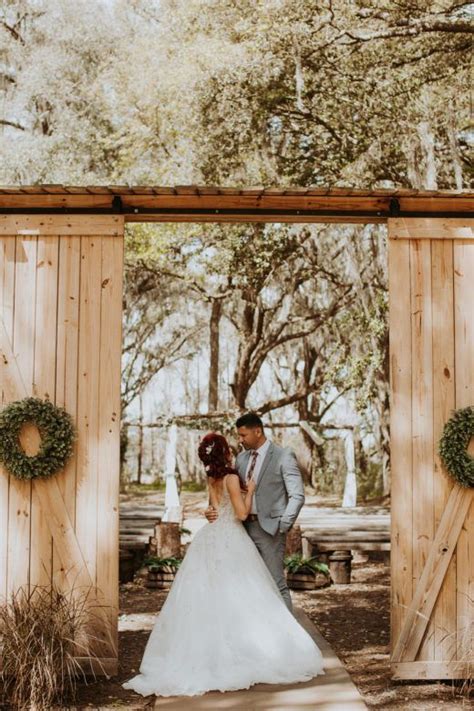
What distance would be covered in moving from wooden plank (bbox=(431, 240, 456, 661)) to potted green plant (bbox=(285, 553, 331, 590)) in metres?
4.04

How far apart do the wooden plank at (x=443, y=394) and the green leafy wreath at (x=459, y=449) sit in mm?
83

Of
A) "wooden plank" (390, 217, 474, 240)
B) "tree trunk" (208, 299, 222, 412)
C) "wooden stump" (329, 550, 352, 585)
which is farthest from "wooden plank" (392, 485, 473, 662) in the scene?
"tree trunk" (208, 299, 222, 412)

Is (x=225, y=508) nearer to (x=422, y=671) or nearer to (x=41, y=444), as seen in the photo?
(x=41, y=444)

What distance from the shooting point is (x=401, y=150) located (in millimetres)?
13539

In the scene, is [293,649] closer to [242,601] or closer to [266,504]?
[242,601]

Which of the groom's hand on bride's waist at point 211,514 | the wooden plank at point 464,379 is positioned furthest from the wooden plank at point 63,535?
the wooden plank at point 464,379

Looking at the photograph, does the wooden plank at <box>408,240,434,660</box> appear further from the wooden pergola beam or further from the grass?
the grass

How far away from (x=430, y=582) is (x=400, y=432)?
110 centimetres

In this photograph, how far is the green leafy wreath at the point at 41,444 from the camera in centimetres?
589

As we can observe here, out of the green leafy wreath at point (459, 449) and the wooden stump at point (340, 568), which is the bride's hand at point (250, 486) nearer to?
the green leafy wreath at point (459, 449)

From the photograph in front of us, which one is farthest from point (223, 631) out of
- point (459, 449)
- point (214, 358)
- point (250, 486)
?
point (214, 358)

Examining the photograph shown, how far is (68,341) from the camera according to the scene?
6.13m

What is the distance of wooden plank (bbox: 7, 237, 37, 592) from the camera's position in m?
5.91

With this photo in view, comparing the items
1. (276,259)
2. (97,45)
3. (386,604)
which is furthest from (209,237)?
(386,604)
